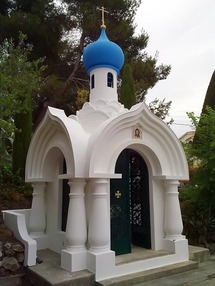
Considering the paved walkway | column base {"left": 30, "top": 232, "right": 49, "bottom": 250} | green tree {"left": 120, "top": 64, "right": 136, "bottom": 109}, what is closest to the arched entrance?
the paved walkway

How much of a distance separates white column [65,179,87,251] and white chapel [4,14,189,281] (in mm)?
17

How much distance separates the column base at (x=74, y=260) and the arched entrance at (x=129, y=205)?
89 cm

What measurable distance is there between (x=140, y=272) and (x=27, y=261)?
2.16 metres

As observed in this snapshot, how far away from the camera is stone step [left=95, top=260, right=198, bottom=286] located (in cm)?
459

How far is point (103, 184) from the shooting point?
500cm

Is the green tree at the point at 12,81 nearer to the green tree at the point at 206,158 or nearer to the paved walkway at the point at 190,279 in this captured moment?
the paved walkway at the point at 190,279

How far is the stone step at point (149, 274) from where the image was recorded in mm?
4594

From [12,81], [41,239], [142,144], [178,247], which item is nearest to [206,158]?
[142,144]

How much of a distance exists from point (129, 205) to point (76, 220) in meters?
1.46

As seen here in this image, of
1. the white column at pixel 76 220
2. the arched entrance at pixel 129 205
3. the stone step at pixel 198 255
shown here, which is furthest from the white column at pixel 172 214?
the white column at pixel 76 220

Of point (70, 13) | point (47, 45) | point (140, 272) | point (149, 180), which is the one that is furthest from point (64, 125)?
point (70, 13)

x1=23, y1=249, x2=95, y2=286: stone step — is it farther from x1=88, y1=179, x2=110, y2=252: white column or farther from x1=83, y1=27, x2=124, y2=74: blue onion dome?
x1=83, y1=27, x2=124, y2=74: blue onion dome

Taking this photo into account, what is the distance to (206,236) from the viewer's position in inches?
296

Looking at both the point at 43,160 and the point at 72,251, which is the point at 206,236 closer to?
the point at 72,251
